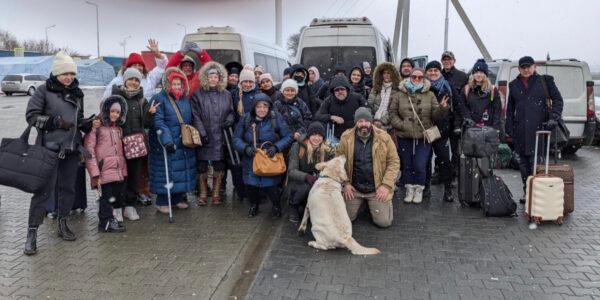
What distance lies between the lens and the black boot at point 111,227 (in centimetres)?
557

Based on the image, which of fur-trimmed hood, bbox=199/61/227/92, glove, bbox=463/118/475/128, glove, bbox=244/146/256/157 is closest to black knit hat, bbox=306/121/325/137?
glove, bbox=244/146/256/157

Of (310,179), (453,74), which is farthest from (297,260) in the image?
(453,74)

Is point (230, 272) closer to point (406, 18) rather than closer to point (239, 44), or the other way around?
point (239, 44)

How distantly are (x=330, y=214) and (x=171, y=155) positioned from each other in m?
2.26

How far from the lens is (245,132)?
6.21 meters

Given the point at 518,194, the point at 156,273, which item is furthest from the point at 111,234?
the point at 518,194

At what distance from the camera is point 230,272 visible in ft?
14.6

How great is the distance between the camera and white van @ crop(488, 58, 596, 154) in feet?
33.0

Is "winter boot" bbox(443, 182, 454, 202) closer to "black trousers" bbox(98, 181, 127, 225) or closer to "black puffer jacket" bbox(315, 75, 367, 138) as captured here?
"black puffer jacket" bbox(315, 75, 367, 138)

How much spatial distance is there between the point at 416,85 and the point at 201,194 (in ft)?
10.3

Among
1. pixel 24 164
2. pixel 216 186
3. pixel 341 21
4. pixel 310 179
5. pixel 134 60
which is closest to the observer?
pixel 24 164

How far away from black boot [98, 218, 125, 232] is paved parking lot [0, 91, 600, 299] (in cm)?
8

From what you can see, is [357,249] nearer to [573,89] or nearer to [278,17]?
[573,89]

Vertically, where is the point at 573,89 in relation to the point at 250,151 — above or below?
above
